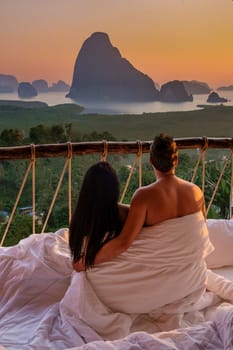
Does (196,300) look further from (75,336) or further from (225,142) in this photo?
(225,142)

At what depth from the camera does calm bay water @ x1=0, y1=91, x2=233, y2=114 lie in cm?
367

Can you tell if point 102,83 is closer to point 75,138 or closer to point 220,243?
point 75,138

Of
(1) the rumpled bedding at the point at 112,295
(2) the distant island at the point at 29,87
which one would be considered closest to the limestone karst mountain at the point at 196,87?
(2) the distant island at the point at 29,87

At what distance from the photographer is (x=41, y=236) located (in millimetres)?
2084

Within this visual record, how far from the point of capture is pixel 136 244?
181cm

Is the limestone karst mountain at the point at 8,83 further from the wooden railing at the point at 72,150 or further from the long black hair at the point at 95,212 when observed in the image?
the long black hair at the point at 95,212

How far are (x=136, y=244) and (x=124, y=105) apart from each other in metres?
2.11

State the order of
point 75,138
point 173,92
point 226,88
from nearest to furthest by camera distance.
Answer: point 75,138
point 173,92
point 226,88

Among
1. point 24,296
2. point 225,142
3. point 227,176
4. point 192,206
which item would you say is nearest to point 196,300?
point 192,206

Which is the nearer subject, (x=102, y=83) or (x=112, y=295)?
(x=112, y=295)

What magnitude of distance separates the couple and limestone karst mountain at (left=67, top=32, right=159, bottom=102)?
6.60 ft

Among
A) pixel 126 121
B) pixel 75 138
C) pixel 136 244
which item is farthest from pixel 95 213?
pixel 126 121

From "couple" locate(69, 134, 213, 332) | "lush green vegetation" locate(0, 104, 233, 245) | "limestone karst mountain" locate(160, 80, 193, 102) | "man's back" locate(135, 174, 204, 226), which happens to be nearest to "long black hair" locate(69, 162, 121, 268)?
"couple" locate(69, 134, 213, 332)

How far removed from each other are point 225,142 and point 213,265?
644mm
